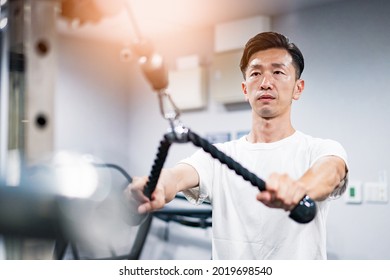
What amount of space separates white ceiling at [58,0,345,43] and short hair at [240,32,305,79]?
0.28m

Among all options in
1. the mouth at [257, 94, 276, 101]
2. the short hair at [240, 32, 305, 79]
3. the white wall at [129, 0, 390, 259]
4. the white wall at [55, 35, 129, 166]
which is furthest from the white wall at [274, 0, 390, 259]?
the white wall at [55, 35, 129, 166]

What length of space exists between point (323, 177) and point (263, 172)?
0.60 ft

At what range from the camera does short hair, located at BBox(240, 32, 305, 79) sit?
1.01m

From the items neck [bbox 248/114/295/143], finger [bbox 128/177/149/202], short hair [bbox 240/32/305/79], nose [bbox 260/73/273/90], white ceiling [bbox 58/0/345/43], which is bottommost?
finger [bbox 128/177/149/202]

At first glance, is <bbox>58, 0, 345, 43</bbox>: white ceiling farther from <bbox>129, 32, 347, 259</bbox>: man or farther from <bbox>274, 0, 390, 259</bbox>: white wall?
<bbox>129, 32, 347, 259</bbox>: man

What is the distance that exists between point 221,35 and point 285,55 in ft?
1.37

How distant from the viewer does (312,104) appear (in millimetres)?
1284

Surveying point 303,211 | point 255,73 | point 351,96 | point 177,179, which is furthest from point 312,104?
point 303,211

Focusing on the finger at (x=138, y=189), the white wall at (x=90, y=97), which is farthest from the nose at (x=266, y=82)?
the white wall at (x=90, y=97)

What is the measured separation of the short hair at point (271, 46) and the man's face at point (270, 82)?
12mm

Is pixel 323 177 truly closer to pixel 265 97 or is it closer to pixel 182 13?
pixel 265 97

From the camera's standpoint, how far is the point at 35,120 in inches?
21.4
